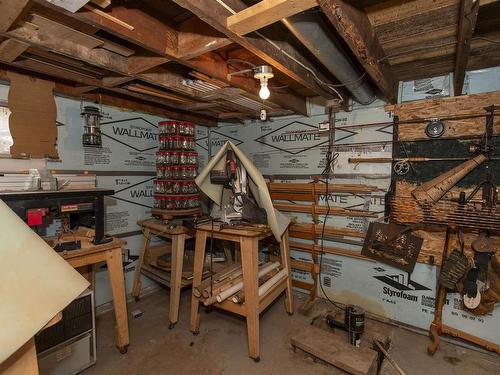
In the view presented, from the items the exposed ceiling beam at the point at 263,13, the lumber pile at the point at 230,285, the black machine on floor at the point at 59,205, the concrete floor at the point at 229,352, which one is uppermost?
the exposed ceiling beam at the point at 263,13

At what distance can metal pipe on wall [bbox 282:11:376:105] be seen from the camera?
1.23m

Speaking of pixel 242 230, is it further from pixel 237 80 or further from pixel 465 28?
pixel 465 28

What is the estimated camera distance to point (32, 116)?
78.0 inches

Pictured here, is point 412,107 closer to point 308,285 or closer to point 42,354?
point 308,285

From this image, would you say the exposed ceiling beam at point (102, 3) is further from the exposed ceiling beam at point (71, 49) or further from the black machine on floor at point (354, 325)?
the black machine on floor at point (354, 325)

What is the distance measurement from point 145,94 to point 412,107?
7.61ft

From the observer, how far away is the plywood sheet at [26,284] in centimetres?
76

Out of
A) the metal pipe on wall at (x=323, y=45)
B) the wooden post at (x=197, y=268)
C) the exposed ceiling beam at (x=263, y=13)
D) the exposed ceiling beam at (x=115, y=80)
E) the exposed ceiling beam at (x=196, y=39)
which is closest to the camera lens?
the exposed ceiling beam at (x=263, y=13)

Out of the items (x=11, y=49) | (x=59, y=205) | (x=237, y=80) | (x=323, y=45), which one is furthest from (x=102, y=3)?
(x=59, y=205)

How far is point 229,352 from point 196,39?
217cm

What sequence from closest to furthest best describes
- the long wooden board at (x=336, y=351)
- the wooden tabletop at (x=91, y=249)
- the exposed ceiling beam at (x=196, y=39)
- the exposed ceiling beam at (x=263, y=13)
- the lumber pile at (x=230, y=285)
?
1. the exposed ceiling beam at (x=263, y=13)
2. the exposed ceiling beam at (x=196, y=39)
3. the wooden tabletop at (x=91, y=249)
4. the long wooden board at (x=336, y=351)
5. the lumber pile at (x=230, y=285)

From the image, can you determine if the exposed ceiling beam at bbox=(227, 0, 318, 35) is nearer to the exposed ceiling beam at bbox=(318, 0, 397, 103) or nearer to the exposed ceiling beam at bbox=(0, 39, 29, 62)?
the exposed ceiling beam at bbox=(318, 0, 397, 103)

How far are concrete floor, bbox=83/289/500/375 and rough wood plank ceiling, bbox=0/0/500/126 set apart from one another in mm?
2034

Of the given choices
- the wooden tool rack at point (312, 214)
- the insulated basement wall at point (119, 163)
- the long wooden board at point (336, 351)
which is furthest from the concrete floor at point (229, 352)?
the insulated basement wall at point (119, 163)
